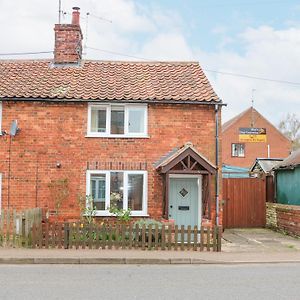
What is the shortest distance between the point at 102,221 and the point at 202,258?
5.49 metres

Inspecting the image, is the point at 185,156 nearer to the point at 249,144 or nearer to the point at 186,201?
the point at 186,201

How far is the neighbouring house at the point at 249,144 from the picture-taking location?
179 ft

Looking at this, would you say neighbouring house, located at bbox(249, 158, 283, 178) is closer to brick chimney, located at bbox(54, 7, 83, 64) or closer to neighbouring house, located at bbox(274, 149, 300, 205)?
neighbouring house, located at bbox(274, 149, 300, 205)

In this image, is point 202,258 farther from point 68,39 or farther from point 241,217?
point 68,39

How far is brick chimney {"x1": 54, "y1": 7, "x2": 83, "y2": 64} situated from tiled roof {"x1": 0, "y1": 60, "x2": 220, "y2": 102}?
376 millimetres

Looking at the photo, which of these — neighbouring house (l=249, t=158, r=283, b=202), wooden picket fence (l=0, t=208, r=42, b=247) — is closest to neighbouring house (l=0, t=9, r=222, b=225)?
wooden picket fence (l=0, t=208, r=42, b=247)

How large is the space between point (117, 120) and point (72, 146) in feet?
6.34

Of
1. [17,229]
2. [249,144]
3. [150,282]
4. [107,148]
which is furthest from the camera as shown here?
[249,144]

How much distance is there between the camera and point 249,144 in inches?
2154

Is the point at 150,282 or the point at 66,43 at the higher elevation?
the point at 66,43

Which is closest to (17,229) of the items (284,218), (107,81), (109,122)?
(109,122)

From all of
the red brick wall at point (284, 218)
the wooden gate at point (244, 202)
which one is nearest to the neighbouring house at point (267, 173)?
the wooden gate at point (244, 202)

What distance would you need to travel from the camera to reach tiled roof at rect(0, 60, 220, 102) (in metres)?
18.9

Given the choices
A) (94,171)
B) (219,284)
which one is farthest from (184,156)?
(219,284)
